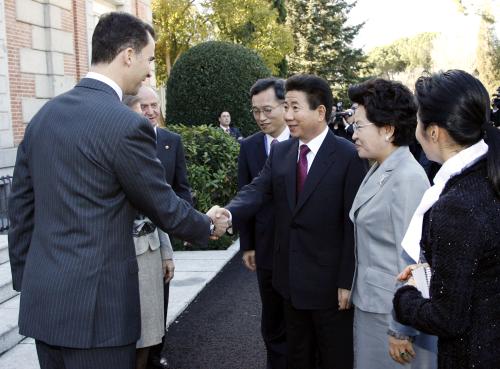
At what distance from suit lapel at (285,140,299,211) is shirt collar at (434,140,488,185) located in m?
1.46

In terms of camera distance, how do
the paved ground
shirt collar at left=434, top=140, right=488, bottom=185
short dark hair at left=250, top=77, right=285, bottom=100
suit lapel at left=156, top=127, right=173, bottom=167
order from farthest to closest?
1. the paved ground
2. short dark hair at left=250, top=77, right=285, bottom=100
3. suit lapel at left=156, top=127, right=173, bottom=167
4. shirt collar at left=434, top=140, right=488, bottom=185

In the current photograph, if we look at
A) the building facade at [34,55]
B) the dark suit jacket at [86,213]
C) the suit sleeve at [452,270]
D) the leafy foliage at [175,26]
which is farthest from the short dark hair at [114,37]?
the leafy foliage at [175,26]

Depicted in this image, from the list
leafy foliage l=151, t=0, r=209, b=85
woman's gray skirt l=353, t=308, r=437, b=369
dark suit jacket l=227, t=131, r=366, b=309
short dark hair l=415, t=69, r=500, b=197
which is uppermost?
leafy foliage l=151, t=0, r=209, b=85

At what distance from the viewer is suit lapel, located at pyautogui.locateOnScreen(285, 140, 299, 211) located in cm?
344

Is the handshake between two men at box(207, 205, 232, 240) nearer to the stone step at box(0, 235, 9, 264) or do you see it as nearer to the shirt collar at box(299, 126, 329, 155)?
the shirt collar at box(299, 126, 329, 155)

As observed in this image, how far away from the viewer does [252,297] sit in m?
6.26

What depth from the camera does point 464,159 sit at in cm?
201

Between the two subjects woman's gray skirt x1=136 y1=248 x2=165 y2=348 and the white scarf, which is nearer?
the white scarf

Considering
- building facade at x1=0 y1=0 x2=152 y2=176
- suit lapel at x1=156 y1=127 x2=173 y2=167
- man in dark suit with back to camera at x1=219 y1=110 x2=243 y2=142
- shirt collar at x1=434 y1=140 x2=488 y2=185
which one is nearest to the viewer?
shirt collar at x1=434 y1=140 x2=488 y2=185

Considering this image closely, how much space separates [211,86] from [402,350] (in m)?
11.6

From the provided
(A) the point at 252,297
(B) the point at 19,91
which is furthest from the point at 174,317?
(B) the point at 19,91

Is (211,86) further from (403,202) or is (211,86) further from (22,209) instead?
(22,209)

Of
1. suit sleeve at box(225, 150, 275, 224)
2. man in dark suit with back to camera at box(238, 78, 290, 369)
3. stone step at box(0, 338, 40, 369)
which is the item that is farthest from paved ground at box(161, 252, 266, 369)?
suit sleeve at box(225, 150, 275, 224)

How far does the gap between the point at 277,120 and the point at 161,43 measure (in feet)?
84.5
